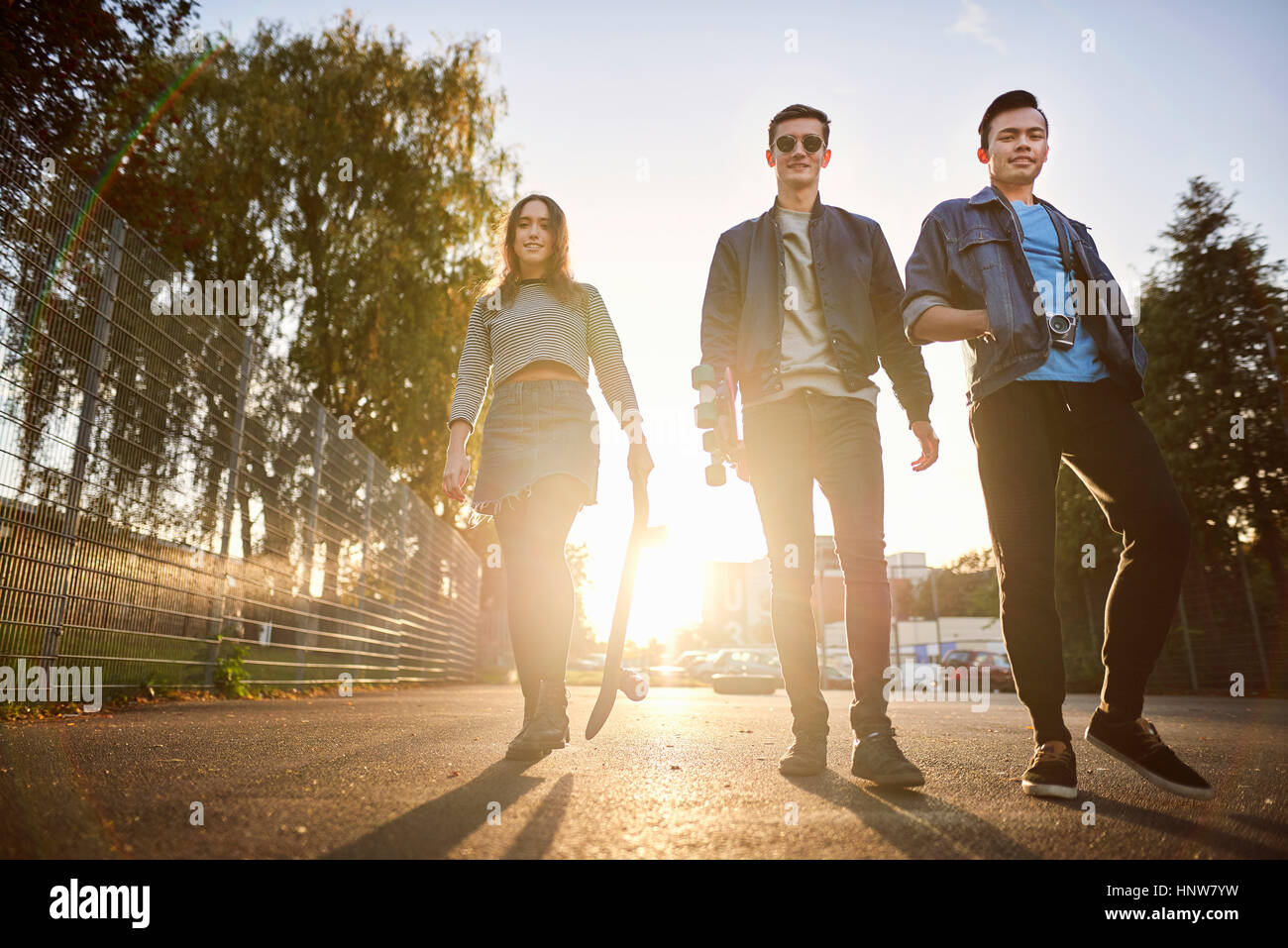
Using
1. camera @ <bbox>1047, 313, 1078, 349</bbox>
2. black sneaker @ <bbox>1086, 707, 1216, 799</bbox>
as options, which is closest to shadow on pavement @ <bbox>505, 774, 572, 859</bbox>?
black sneaker @ <bbox>1086, 707, 1216, 799</bbox>

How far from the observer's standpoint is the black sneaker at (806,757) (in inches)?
119

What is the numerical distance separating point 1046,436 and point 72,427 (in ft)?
16.3

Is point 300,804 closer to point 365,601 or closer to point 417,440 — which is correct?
point 365,601

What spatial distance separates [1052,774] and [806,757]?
2.51 feet

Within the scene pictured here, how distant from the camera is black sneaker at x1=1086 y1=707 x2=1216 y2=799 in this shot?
2609 mm

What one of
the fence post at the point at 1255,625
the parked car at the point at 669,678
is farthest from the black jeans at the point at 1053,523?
the parked car at the point at 669,678

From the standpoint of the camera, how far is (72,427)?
5.10 meters

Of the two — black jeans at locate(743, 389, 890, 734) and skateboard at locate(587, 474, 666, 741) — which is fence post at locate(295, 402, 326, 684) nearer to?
skateboard at locate(587, 474, 666, 741)

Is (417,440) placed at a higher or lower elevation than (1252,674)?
higher

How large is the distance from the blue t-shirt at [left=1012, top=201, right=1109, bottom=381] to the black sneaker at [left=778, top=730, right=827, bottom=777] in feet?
4.53

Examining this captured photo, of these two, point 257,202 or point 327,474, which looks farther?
point 257,202

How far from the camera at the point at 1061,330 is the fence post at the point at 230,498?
6.38 meters

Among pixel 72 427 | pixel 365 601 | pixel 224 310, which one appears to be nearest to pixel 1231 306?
pixel 365 601

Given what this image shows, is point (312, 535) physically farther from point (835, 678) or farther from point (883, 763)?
point (835, 678)
